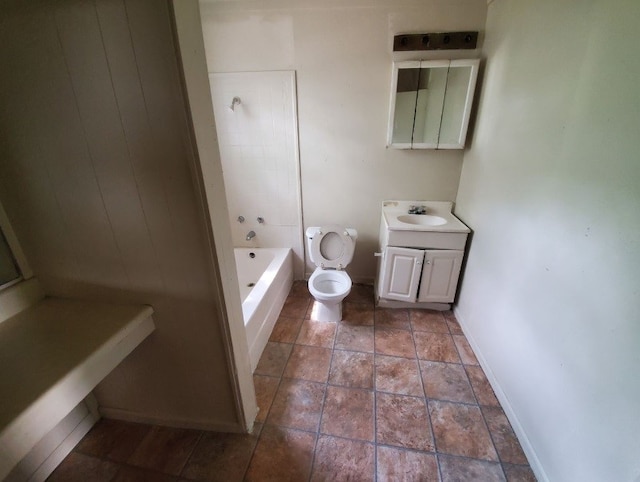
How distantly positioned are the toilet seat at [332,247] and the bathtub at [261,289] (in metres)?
0.36

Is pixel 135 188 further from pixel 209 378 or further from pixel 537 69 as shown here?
pixel 537 69

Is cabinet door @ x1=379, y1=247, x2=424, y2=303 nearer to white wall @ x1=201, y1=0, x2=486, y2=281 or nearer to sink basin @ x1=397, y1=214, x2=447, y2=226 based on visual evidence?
sink basin @ x1=397, y1=214, x2=447, y2=226

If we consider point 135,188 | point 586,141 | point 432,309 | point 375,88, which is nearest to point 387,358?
point 432,309

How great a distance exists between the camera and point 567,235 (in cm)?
106

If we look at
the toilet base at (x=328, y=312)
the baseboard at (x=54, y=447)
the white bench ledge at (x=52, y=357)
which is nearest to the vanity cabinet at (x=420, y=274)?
the toilet base at (x=328, y=312)

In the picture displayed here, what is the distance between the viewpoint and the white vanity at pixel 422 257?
1.96 meters

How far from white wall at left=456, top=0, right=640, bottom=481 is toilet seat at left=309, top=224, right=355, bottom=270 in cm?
101

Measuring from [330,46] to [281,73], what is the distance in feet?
1.40

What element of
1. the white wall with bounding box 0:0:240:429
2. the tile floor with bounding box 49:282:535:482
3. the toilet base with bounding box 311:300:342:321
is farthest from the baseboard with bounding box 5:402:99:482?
the toilet base with bounding box 311:300:342:321

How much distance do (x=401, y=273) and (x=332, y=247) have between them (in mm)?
616

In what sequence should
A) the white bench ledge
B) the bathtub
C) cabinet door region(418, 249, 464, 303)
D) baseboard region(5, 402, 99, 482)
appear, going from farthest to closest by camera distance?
cabinet door region(418, 249, 464, 303) → the bathtub → baseboard region(5, 402, 99, 482) → the white bench ledge

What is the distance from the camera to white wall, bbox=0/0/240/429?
2.39ft

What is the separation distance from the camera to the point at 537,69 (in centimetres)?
130

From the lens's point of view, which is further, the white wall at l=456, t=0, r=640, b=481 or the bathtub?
the bathtub
